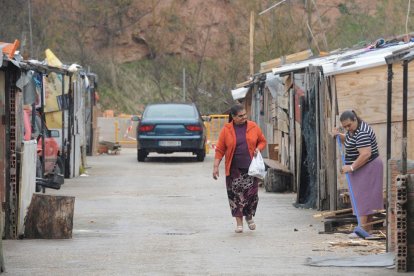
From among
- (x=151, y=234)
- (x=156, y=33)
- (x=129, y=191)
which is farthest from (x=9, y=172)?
(x=156, y=33)

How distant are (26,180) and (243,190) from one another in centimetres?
278

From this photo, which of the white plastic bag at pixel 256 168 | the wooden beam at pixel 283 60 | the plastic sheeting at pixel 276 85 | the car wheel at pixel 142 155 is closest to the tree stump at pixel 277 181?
the plastic sheeting at pixel 276 85

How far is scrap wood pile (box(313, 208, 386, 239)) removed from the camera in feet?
43.7

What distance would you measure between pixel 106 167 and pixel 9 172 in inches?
601

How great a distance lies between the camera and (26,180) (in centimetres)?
1364

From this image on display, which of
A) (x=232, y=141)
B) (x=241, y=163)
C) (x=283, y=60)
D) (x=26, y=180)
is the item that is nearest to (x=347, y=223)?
(x=241, y=163)

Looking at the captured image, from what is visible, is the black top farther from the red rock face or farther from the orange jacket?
the red rock face

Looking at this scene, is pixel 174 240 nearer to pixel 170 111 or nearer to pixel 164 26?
pixel 170 111

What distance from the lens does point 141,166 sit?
95.2ft

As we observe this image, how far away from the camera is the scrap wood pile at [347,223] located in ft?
43.7

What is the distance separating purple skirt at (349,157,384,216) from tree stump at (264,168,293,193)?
7185 millimetres

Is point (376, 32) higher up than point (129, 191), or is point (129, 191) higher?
point (376, 32)

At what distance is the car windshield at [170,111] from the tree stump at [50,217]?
18.0 meters

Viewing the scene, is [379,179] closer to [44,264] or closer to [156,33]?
[44,264]
